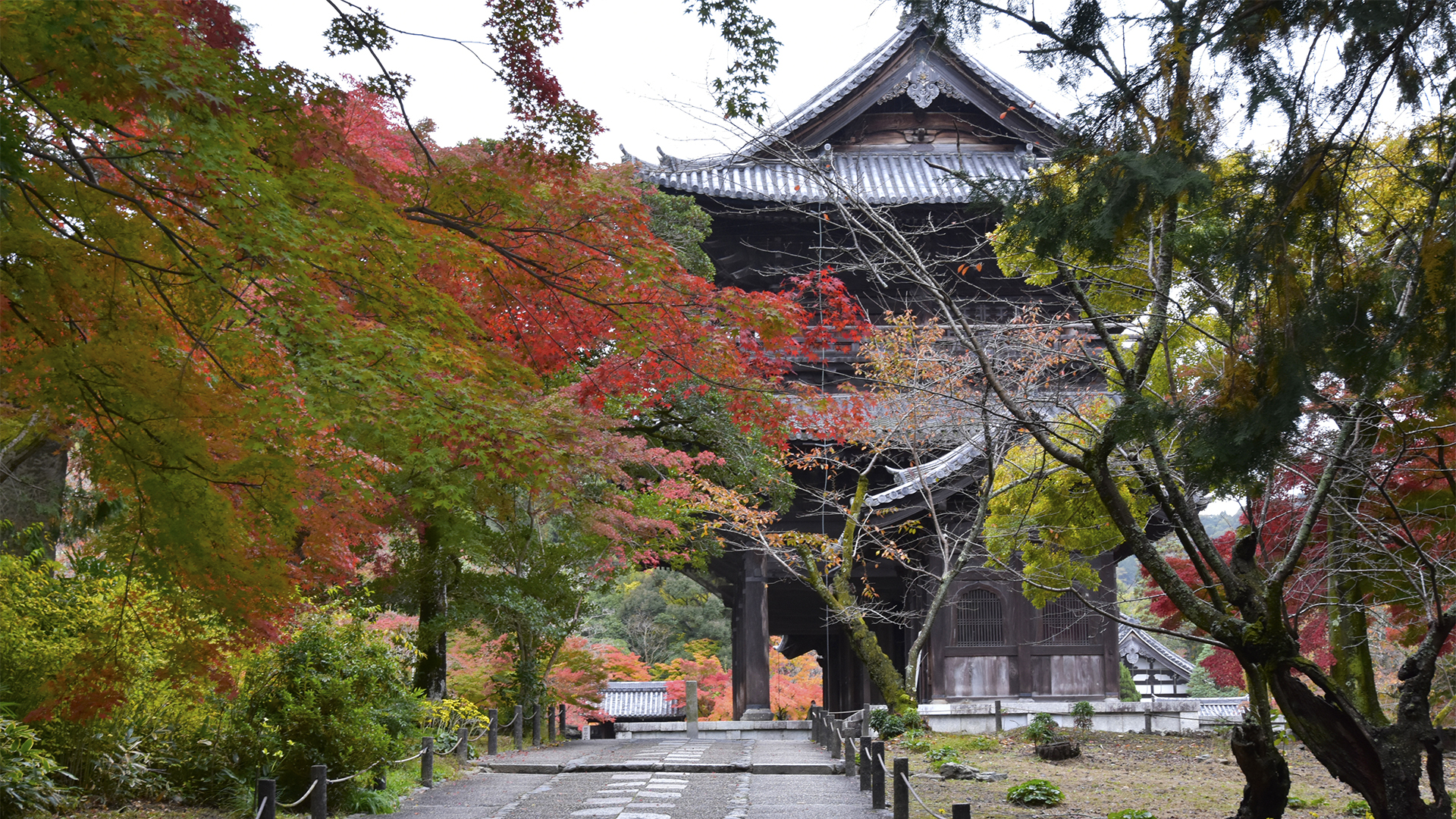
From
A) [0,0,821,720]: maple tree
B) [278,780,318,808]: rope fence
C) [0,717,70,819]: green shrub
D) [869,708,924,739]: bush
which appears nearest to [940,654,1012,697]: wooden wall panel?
[869,708,924,739]: bush

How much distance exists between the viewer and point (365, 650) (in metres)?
8.61

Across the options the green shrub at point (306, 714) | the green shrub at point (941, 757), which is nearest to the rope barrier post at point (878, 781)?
the green shrub at point (941, 757)

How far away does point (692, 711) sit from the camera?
19609 mm

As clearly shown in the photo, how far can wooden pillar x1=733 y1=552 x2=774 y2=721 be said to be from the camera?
16578mm

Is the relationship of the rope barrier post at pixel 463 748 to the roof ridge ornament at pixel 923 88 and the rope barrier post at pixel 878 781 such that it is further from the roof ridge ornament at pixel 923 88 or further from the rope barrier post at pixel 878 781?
the roof ridge ornament at pixel 923 88

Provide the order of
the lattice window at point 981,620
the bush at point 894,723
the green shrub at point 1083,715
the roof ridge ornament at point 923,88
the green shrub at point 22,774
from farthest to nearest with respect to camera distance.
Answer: the roof ridge ornament at point 923,88 < the lattice window at point 981,620 < the green shrub at point 1083,715 < the bush at point 894,723 < the green shrub at point 22,774

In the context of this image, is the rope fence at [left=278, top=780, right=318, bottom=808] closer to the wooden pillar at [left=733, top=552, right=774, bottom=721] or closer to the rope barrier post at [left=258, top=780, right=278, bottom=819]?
the rope barrier post at [left=258, top=780, right=278, bottom=819]

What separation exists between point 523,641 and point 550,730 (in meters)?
3.69

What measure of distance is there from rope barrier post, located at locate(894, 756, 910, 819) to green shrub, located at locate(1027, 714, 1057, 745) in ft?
19.1

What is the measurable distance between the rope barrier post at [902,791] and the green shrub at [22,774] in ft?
18.5

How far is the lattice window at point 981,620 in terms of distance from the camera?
52.3 feet

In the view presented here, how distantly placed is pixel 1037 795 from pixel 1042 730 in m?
4.97

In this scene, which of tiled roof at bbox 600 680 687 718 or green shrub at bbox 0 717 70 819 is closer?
green shrub at bbox 0 717 70 819

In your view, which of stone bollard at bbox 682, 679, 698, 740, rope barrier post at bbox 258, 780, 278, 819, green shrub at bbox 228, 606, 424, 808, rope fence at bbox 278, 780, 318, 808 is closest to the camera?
rope barrier post at bbox 258, 780, 278, 819
